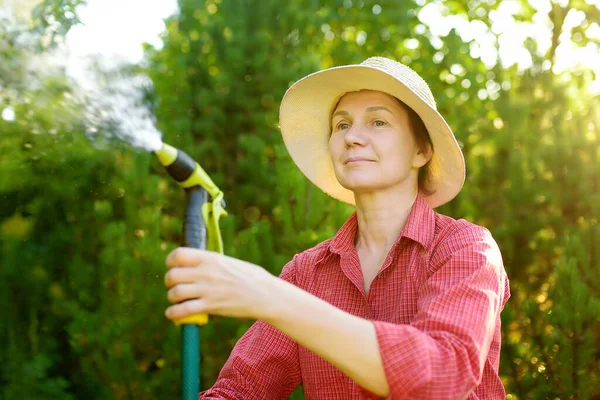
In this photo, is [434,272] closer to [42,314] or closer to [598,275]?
[598,275]

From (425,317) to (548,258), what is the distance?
281cm

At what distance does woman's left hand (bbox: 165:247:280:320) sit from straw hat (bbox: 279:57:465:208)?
40.4 inches

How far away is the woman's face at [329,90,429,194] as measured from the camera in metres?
2.23

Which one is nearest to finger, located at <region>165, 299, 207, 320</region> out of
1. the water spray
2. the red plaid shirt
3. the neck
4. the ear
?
the water spray

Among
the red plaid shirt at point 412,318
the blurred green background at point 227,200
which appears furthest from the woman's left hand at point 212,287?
the blurred green background at point 227,200

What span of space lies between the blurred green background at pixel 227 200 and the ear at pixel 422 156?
109 cm

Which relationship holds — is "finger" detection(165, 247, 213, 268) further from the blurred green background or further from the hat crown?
the blurred green background

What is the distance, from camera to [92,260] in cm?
409

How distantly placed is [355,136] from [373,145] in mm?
68

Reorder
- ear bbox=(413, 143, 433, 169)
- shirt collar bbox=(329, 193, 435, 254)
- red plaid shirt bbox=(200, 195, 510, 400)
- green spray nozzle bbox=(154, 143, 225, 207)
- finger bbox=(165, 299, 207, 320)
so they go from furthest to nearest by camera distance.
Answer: ear bbox=(413, 143, 433, 169) → shirt collar bbox=(329, 193, 435, 254) → green spray nozzle bbox=(154, 143, 225, 207) → red plaid shirt bbox=(200, 195, 510, 400) → finger bbox=(165, 299, 207, 320)

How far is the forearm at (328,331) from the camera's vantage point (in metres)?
1.41

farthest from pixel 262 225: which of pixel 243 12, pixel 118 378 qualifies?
pixel 243 12

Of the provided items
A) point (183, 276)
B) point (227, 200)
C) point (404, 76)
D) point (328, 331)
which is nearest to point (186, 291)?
point (183, 276)

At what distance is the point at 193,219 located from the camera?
5.49 ft
